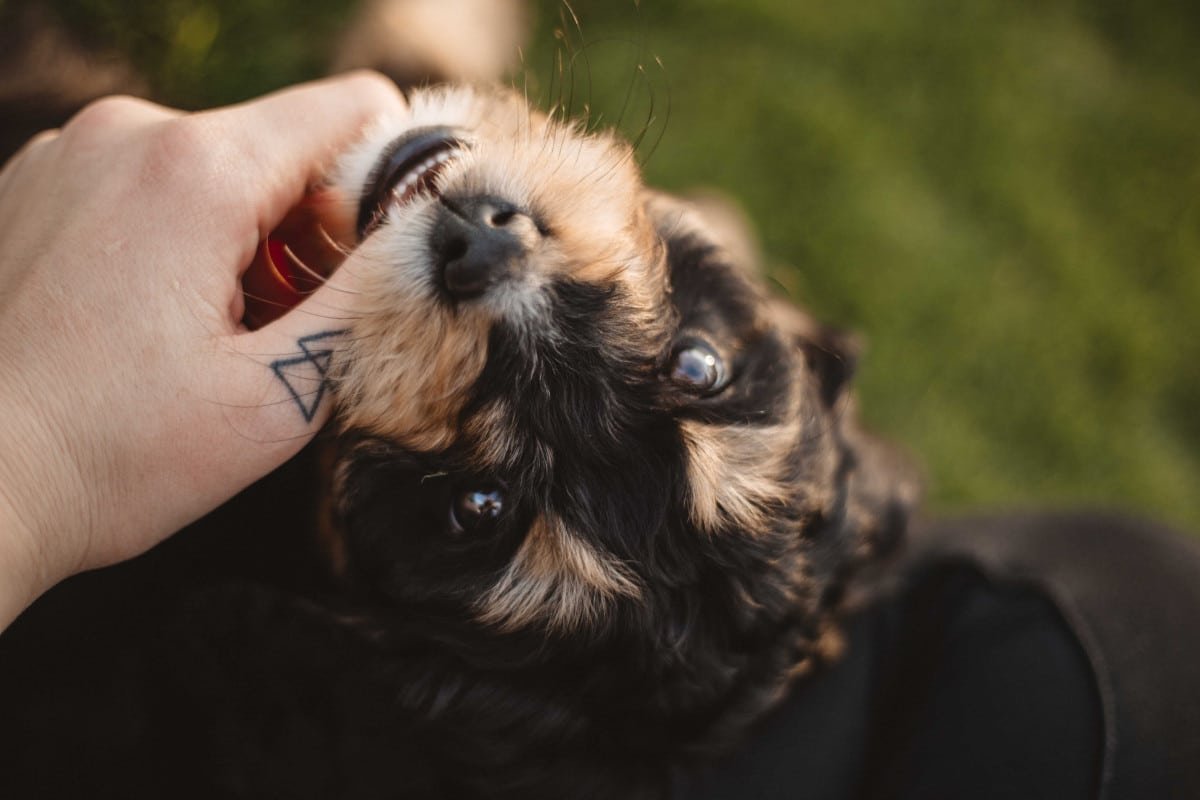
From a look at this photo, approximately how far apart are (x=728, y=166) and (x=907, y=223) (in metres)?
1.28

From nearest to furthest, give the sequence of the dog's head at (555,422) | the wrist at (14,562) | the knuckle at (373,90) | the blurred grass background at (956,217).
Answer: the wrist at (14,562)
the dog's head at (555,422)
the knuckle at (373,90)
the blurred grass background at (956,217)

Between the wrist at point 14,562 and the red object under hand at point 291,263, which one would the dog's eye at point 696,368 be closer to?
the red object under hand at point 291,263

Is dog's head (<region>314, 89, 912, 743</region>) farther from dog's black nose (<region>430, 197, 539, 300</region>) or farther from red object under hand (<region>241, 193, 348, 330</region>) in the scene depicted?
red object under hand (<region>241, 193, 348, 330</region>)

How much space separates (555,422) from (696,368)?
441 mm

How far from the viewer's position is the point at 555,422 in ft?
7.32

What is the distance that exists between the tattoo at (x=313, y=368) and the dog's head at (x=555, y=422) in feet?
0.16

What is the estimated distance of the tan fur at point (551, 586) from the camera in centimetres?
230

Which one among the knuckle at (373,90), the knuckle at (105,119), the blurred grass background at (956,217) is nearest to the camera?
the knuckle at (105,119)

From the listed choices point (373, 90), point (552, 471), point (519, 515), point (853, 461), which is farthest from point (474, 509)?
point (853, 461)

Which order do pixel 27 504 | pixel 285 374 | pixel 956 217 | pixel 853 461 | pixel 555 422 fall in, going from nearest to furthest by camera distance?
pixel 27 504, pixel 285 374, pixel 555 422, pixel 853 461, pixel 956 217

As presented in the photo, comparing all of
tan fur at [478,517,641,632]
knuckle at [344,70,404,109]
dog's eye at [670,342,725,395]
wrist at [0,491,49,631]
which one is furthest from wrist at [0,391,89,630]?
dog's eye at [670,342,725,395]

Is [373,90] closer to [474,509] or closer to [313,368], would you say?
[313,368]

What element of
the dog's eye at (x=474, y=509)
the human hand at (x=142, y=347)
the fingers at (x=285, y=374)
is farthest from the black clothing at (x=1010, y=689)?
the human hand at (x=142, y=347)

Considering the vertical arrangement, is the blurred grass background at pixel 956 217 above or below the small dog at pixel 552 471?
above
